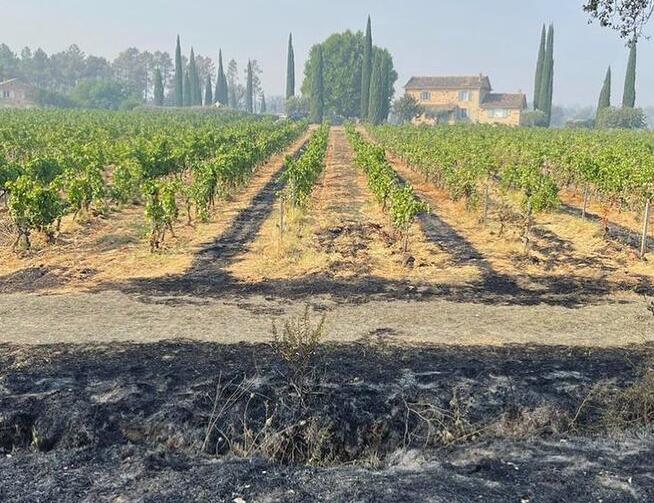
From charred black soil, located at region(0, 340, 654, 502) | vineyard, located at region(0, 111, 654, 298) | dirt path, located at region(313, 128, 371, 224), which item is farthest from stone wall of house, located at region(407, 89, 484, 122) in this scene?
charred black soil, located at region(0, 340, 654, 502)

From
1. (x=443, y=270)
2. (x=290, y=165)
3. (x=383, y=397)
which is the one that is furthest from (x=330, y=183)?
(x=383, y=397)

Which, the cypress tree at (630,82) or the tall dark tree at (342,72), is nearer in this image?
the cypress tree at (630,82)

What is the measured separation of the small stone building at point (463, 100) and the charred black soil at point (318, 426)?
361 feet

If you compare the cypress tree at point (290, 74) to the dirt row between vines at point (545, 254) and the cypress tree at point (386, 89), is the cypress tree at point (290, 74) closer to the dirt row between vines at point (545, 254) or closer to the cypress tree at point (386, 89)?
the cypress tree at point (386, 89)

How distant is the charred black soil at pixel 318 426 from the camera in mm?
5934

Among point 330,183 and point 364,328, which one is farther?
point 330,183

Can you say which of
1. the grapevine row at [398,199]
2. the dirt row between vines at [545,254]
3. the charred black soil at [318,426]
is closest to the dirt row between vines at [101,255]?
the charred black soil at [318,426]

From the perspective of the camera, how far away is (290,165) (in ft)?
70.0

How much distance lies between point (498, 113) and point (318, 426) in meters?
117

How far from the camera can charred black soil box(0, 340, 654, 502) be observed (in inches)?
234

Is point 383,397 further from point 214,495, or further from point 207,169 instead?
point 207,169

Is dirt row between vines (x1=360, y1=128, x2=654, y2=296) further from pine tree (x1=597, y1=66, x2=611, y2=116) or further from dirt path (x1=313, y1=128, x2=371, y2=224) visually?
pine tree (x1=597, y1=66, x2=611, y2=116)

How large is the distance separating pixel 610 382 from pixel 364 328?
4.13 metres

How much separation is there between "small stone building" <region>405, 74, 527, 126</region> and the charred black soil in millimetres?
110003
